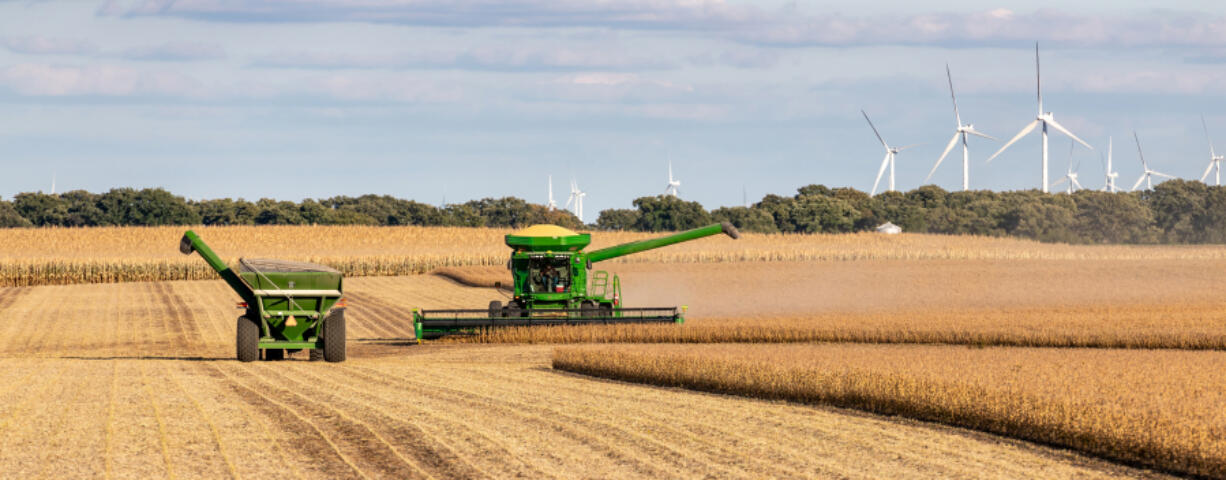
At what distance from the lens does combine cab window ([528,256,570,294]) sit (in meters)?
32.2

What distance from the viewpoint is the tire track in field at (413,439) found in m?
12.6

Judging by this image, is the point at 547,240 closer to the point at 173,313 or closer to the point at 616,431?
the point at 173,313

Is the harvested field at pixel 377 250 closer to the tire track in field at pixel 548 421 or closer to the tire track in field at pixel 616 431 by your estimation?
the tire track in field at pixel 548 421

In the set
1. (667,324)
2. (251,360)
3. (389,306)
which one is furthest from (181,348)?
(389,306)

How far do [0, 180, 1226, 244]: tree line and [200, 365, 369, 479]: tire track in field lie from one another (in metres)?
108

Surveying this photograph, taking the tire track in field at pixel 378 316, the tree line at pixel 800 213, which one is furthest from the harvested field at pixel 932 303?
the tree line at pixel 800 213

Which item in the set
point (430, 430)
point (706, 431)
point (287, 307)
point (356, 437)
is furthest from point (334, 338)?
point (706, 431)

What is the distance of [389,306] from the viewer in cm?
4625

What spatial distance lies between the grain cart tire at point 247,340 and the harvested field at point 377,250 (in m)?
41.1

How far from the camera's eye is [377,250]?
7725cm

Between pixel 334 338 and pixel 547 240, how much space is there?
9.37 meters

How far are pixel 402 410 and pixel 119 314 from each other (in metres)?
29.2

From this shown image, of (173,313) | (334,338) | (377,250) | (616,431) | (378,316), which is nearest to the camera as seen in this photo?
(616,431)

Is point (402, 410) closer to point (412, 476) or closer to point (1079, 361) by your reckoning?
point (412, 476)
